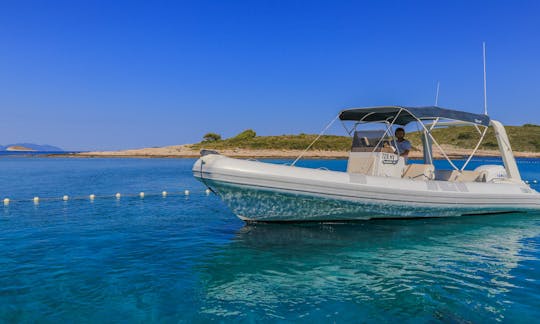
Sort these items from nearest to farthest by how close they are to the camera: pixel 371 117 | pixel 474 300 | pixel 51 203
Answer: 1. pixel 474 300
2. pixel 371 117
3. pixel 51 203

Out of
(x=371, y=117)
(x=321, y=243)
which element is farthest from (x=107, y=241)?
(x=371, y=117)

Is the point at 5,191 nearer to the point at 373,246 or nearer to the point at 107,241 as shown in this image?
the point at 107,241

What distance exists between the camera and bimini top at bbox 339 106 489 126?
32.7ft

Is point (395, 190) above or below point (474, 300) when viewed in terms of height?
above

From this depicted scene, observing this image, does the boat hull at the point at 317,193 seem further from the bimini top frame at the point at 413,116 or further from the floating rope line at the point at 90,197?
the floating rope line at the point at 90,197

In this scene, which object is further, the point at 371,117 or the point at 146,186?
the point at 146,186

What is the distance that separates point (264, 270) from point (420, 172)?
616cm

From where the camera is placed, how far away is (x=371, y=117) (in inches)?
440

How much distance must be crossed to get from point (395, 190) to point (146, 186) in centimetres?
1398

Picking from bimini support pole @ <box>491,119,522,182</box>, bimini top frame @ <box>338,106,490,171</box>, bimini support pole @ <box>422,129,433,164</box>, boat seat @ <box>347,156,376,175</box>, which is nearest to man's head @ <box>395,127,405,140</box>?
bimini top frame @ <box>338,106,490,171</box>

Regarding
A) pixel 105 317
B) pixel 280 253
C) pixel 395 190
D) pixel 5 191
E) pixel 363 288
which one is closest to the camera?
pixel 105 317

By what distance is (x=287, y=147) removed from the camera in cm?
6338

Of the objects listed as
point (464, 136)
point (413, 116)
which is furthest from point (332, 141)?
point (413, 116)

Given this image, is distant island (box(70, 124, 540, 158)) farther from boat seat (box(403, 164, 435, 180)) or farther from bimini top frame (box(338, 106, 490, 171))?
boat seat (box(403, 164, 435, 180))
